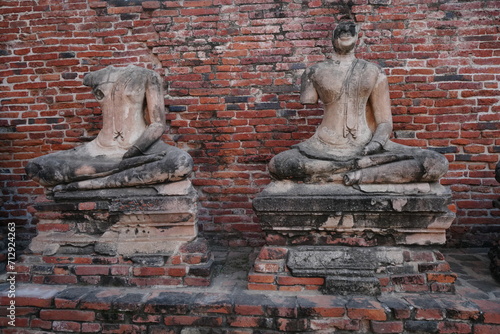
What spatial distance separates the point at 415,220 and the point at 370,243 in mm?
361

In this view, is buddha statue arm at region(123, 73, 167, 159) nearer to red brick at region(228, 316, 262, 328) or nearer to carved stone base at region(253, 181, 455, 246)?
carved stone base at region(253, 181, 455, 246)

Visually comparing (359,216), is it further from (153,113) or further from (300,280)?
(153,113)

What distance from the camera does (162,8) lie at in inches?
148

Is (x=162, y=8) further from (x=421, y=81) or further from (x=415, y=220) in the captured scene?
(x=415, y=220)

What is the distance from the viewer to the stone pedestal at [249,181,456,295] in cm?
229

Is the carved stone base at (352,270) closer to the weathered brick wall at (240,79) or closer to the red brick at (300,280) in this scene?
the red brick at (300,280)

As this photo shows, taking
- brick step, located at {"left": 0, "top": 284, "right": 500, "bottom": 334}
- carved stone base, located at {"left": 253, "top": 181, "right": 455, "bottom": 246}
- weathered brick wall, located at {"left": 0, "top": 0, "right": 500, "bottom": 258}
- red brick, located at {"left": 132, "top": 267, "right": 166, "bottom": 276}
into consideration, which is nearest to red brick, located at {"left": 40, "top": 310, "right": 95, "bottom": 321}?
brick step, located at {"left": 0, "top": 284, "right": 500, "bottom": 334}

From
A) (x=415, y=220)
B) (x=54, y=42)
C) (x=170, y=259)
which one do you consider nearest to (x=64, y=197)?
(x=170, y=259)

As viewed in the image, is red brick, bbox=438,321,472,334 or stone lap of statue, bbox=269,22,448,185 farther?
stone lap of statue, bbox=269,22,448,185

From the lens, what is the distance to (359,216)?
235cm

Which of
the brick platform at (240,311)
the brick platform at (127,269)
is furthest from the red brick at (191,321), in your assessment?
the brick platform at (127,269)

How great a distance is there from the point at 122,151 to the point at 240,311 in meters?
1.69

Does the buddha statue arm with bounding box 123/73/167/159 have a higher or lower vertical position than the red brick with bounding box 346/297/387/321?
higher

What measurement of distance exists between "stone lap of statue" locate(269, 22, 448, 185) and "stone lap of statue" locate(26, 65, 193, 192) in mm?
929
